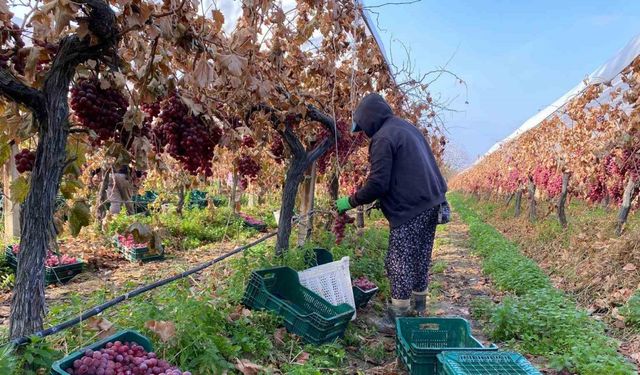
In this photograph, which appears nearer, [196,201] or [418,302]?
[418,302]

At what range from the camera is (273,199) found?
14898mm

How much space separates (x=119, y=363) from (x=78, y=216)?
0.67m

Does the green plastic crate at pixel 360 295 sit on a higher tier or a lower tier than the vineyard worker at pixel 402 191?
lower

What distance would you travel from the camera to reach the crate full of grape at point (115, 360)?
6.12 ft

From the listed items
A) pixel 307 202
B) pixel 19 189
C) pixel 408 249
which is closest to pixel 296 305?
pixel 408 249

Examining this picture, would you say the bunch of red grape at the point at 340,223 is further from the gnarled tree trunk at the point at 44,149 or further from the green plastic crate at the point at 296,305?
the gnarled tree trunk at the point at 44,149

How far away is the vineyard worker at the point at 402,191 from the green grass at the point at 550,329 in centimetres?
98

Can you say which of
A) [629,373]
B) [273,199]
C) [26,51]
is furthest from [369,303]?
[273,199]

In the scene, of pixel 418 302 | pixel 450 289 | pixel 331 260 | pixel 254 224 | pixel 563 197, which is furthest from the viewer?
pixel 254 224

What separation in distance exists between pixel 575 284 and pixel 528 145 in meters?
6.58

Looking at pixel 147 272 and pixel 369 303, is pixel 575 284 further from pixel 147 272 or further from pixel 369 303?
pixel 147 272

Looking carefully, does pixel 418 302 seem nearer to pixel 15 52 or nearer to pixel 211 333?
pixel 211 333

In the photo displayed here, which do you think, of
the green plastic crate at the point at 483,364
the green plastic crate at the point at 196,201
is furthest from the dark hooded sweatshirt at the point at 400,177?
the green plastic crate at the point at 196,201

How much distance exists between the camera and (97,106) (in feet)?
6.21
